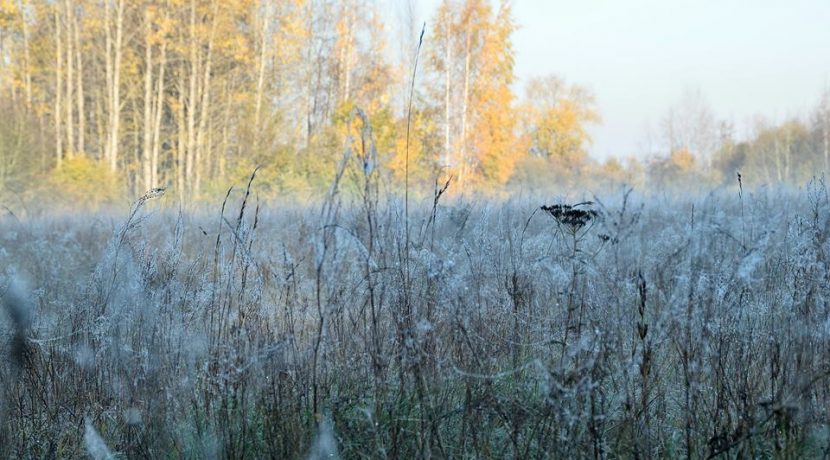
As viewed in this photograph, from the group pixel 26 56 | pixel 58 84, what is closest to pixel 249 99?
pixel 58 84

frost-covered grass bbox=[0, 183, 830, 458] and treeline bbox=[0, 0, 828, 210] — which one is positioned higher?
treeline bbox=[0, 0, 828, 210]

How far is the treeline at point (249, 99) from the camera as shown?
20.7 meters

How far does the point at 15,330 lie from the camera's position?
3064 millimetres

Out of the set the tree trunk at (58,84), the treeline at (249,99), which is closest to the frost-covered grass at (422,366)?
the treeline at (249,99)

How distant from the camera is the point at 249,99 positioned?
2325cm

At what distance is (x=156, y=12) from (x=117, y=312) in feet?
67.7

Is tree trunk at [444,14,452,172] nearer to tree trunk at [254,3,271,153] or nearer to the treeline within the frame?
the treeline

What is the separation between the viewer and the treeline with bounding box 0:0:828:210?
20.7 m

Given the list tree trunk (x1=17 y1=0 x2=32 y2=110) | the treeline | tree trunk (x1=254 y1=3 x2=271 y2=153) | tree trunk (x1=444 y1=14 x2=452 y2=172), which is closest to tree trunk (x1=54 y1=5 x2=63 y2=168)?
the treeline

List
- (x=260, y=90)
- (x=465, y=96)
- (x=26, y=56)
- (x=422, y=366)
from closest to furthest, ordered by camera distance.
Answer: (x=422, y=366), (x=260, y=90), (x=26, y=56), (x=465, y=96)

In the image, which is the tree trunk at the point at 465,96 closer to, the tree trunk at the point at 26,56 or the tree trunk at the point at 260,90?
the tree trunk at the point at 260,90

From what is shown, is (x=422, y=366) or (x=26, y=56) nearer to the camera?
(x=422, y=366)

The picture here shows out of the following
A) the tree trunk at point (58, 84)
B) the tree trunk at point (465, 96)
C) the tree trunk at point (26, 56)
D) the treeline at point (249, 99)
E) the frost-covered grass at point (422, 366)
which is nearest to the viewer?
the frost-covered grass at point (422, 366)

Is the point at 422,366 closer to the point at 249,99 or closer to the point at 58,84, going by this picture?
the point at 249,99
